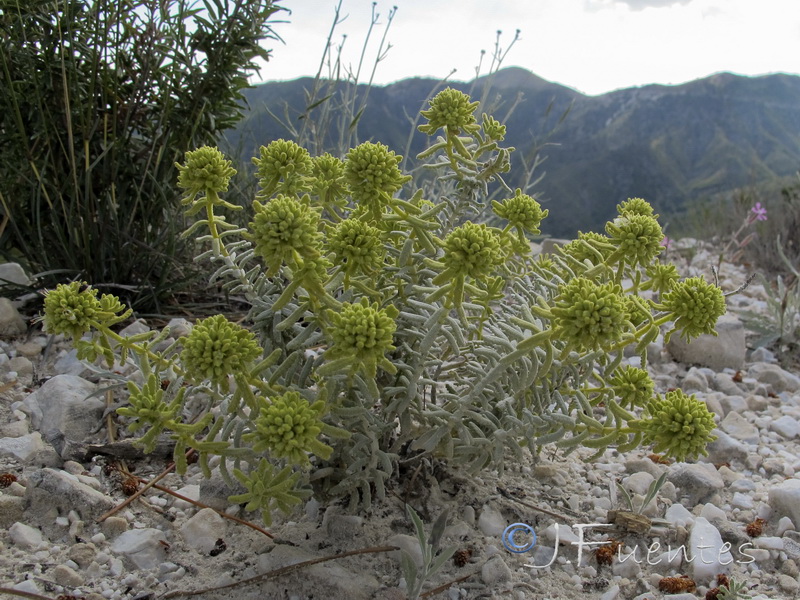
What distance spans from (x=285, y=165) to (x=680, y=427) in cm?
117

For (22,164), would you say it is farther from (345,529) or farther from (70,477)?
(345,529)

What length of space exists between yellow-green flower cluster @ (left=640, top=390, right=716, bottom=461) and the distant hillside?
3183 centimetres

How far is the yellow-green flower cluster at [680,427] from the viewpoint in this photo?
1.37 m

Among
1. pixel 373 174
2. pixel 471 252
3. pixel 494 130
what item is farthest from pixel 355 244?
pixel 494 130

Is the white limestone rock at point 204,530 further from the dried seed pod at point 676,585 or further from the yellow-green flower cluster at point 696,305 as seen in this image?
the yellow-green flower cluster at point 696,305

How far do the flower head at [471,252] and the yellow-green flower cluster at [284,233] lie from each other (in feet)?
0.96

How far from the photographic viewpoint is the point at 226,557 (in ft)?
5.62

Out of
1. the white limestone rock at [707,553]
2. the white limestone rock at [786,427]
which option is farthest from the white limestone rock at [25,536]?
the white limestone rock at [786,427]

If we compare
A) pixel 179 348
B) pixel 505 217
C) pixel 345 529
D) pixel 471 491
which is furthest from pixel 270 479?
pixel 179 348

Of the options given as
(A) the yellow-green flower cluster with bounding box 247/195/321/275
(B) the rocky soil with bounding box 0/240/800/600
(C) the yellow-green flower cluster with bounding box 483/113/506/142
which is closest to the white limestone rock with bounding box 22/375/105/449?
(B) the rocky soil with bounding box 0/240/800/600

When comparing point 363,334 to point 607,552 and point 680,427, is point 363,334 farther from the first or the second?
point 607,552

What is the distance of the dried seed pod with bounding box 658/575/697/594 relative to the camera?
66.6 inches

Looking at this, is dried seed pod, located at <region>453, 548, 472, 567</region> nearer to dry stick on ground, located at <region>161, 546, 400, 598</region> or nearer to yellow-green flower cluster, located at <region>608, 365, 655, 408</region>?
dry stick on ground, located at <region>161, 546, 400, 598</region>

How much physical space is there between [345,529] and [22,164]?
7.25ft
